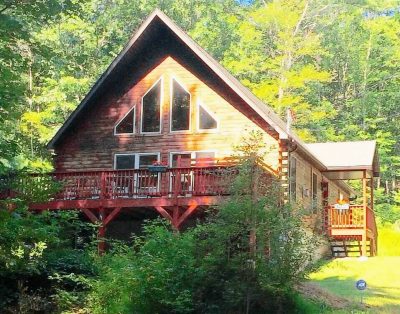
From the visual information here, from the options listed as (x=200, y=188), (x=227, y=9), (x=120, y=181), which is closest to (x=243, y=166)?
(x=200, y=188)

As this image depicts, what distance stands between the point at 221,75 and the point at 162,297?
9845 mm

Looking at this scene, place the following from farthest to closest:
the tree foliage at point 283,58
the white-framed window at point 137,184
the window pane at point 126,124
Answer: the tree foliage at point 283,58 < the window pane at point 126,124 < the white-framed window at point 137,184

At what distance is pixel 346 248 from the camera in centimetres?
2856

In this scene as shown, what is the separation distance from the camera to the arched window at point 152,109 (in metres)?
24.5

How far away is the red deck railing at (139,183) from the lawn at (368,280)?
434cm

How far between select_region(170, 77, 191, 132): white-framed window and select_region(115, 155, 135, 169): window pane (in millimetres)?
1866

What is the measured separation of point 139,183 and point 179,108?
3986mm

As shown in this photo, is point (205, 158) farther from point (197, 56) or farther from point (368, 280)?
point (368, 280)

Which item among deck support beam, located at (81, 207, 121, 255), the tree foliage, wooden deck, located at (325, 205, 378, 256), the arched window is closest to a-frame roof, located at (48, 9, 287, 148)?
the arched window

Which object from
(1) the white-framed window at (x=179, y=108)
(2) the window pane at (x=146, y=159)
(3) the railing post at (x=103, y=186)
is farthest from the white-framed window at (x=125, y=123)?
(3) the railing post at (x=103, y=186)

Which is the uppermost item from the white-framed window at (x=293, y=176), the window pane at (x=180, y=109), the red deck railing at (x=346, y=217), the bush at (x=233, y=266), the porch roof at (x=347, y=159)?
the window pane at (x=180, y=109)

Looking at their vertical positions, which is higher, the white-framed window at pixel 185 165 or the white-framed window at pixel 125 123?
the white-framed window at pixel 125 123

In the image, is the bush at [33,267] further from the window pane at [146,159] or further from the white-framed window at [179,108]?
the white-framed window at [179,108]

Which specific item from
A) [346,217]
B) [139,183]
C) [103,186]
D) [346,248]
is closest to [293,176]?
[346,217]
